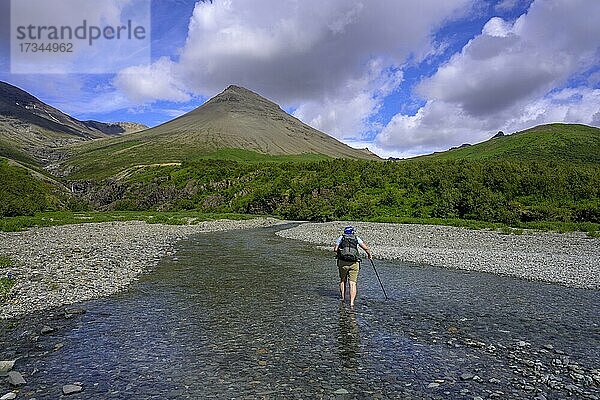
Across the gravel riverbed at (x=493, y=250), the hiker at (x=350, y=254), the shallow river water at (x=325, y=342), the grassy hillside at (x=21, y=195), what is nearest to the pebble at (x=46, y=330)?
the shallow river water at (x=325, y=342)

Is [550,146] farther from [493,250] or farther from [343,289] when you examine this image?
[343,289]

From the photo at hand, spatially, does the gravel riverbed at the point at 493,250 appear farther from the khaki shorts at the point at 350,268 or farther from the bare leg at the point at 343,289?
the khaki shorts at the point at 350,268

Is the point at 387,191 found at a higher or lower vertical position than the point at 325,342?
higher

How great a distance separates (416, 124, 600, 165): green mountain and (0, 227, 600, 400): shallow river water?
13747 cm

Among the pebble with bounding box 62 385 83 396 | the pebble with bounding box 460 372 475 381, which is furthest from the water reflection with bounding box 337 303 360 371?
the pebble with bounding box 62 385 83 396

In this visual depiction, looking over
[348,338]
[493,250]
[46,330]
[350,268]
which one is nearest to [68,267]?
[46,330]

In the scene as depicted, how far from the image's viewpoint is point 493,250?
118 feet

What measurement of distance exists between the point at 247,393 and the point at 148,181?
134355 mm

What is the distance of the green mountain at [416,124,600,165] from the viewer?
145625mm

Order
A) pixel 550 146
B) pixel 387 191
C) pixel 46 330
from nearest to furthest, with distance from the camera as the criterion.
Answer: pixel 46 330, pixel 387 191, pixel 550 146

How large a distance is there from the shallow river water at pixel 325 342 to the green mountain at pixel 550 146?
137 m

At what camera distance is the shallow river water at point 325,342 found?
35.1 ft

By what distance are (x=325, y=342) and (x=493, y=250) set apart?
26.7 m

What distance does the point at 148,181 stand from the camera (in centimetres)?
13588
